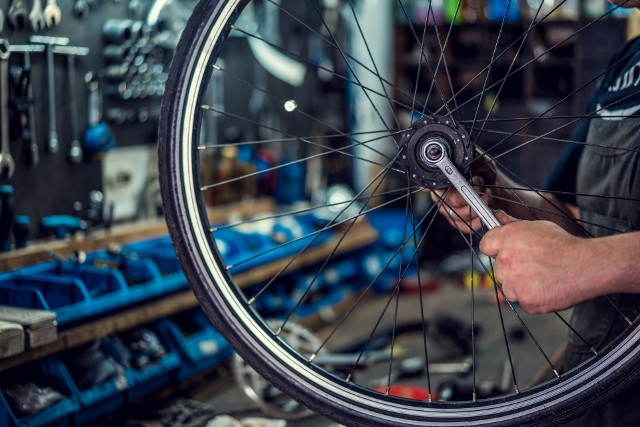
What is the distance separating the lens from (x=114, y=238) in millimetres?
2738

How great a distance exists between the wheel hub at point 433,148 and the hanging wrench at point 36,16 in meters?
1.57

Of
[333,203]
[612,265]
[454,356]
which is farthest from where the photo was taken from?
[454,356]

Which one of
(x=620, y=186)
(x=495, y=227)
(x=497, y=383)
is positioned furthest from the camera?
(x=497, y=383)

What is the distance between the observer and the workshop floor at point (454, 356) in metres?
2.57

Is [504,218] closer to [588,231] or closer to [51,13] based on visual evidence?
[588,231]

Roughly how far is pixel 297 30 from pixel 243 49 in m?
0.64

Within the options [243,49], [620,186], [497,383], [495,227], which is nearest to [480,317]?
[497,383]

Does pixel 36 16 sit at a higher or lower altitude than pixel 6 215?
higher

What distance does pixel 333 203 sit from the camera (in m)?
1.66

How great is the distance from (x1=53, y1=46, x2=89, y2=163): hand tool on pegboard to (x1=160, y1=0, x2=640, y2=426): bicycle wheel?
45 centimetres

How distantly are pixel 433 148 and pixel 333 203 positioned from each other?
1.42 feet

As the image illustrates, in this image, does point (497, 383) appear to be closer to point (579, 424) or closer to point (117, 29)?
point (579, 424)

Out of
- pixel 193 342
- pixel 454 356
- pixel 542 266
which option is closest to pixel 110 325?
pixel 193 342

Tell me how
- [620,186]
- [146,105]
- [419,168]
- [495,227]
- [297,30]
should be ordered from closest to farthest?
[495,227], [419,168], [620,186], [146,105], [297,30]
